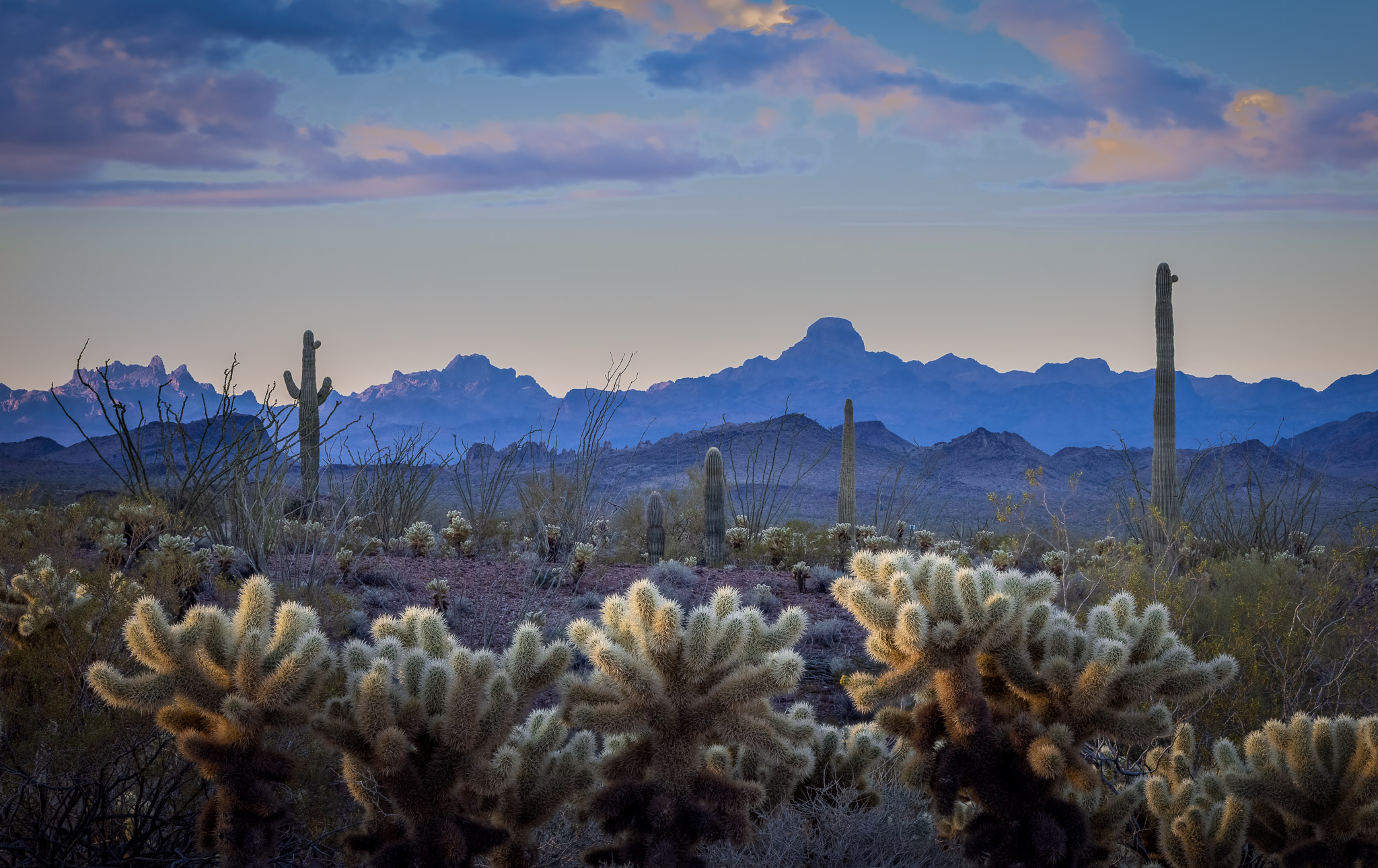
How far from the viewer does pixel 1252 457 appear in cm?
4350

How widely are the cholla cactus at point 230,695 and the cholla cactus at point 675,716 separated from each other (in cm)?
92

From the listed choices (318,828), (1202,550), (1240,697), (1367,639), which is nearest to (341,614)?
(318,828)

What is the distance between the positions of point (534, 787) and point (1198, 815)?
2489 mm

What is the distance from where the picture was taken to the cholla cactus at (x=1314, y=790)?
11.4ft

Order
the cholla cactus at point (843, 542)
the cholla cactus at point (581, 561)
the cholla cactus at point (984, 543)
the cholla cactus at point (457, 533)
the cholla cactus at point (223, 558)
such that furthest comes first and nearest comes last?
the cholla cactus at point (984, 543)
the cholla cactus at point (843, 542)
the cholla cactus at point (457, 533)
the cholla cactus at point (581, 561)
the cholla cactus at point (223, 558)

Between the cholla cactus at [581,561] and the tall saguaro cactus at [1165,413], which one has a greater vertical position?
the tall saguaro cactus at [1165,413]

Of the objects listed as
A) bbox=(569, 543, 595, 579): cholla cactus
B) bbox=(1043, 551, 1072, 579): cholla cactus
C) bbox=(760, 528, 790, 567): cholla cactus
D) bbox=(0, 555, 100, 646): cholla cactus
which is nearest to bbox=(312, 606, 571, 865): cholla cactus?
bbox=(0, 555, 100, 646): cholla cactus

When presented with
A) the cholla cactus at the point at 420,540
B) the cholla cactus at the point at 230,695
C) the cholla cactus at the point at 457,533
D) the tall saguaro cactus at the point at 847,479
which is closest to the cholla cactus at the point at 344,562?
the cholla cactus at the point at 420,540

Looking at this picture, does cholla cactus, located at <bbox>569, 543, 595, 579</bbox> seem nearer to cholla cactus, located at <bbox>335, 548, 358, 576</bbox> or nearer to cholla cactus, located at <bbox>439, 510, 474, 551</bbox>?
cholla cactus, located at <bbox>439, 510, 474, 551</bbox>

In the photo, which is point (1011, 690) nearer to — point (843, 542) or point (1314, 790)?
point (1314, 790)

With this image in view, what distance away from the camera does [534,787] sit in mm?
3506

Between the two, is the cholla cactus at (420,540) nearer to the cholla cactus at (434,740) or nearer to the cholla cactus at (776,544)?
the cholla cactus at (776,544)

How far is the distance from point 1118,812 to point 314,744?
3457mm

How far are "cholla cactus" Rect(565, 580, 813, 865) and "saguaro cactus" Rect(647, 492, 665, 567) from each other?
939 cm
